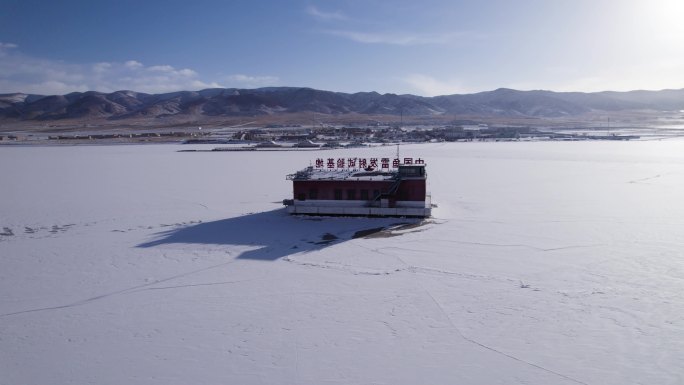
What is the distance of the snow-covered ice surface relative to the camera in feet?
21.5

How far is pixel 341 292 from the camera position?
9125 millimetres

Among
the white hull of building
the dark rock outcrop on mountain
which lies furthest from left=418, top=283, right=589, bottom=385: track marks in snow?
the dark rock outcrop on mountain

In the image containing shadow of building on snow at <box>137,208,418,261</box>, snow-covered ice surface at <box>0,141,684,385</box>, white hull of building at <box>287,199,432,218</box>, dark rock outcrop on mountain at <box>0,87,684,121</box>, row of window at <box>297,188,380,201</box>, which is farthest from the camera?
dark rock outcrop on mountain at <box>0,87,684,121</box>

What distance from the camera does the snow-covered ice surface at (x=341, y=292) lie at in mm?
6562

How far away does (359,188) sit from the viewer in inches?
612

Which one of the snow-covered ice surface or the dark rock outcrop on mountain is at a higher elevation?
the dark rock outcrop on mountain

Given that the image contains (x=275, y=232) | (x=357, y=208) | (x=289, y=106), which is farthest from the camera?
(x=289, y=106)

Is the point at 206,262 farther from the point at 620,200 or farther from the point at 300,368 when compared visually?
the point at 620,200

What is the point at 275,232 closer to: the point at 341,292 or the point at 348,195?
the point at 348,195

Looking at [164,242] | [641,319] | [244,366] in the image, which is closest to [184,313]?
[244,366]

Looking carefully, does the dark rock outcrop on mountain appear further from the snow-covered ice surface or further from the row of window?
the snow-covered ice surface

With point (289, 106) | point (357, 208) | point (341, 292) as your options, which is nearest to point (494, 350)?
point (341, 292)

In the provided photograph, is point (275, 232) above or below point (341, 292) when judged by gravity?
above

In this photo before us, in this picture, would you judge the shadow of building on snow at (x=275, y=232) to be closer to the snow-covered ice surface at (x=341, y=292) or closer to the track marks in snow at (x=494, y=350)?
the snow-covered ice surface at (x=341, y=292)
